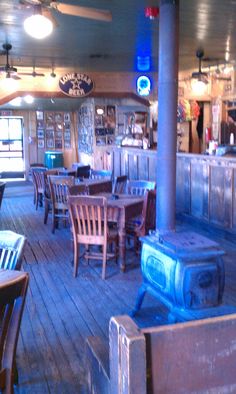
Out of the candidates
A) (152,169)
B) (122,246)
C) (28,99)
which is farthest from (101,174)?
(28,99)

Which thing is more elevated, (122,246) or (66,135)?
(66,135)

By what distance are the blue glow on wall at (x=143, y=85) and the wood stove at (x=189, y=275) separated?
7.76 metres

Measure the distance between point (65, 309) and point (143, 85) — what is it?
756cm

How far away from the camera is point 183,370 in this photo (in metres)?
1.11

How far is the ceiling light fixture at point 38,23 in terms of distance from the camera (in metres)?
3.90

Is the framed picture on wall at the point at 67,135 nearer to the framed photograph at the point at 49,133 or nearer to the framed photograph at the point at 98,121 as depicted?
the framed photograph at the point at 49,133

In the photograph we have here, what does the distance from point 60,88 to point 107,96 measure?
1.38 meters

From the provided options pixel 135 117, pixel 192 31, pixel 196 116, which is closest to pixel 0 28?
pixel 192 31

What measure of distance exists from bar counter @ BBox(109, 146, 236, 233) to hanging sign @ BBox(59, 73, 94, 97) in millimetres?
2408

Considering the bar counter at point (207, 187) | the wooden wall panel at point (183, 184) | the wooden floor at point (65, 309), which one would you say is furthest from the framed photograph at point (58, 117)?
the wooden floor at point (65, 309)

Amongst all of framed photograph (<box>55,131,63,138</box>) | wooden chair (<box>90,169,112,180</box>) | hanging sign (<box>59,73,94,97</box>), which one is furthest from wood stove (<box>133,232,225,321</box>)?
framed photograph (<box>55,131,63,138</box>)

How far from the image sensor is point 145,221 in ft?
16.5

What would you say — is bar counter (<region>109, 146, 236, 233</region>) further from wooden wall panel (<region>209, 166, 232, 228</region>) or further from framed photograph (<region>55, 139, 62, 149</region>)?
framed photograph (<region>55, 139, 62, 149</region>)

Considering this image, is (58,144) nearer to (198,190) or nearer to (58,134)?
(58,134)
